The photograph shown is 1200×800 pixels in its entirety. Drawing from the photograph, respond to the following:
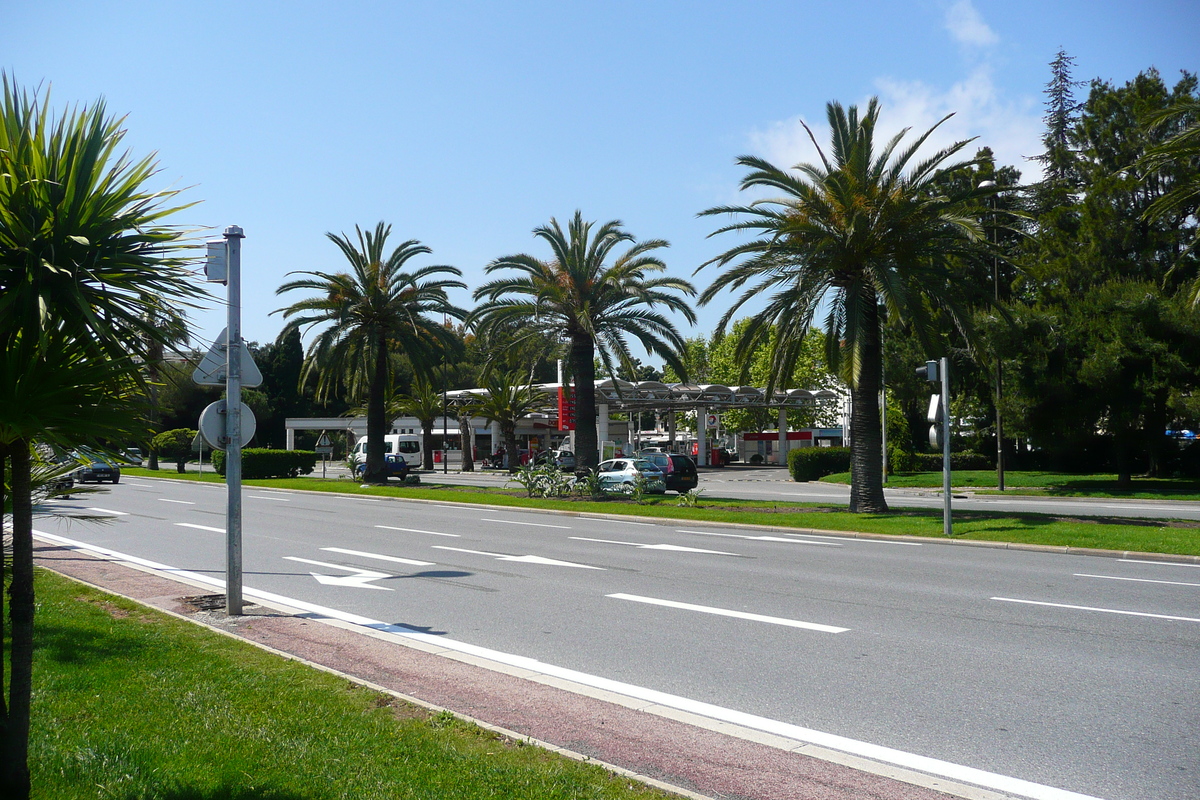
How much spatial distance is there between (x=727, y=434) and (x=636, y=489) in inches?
2360

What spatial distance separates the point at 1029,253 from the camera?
137 feet

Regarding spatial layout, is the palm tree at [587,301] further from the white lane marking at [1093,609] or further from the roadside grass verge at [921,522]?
the white lane marking at [1093,609]

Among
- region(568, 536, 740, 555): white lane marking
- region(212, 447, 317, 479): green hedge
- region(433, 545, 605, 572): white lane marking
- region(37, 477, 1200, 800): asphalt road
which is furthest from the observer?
region(212, 447, 317, 479): green hedge

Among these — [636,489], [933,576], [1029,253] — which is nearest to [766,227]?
[636,489]

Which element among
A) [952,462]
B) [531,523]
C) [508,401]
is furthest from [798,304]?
[508,401]

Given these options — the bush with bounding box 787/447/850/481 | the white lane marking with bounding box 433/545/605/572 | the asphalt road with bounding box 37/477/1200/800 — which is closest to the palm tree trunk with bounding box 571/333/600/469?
the asphalt road with bounding box 37/477/1200/800

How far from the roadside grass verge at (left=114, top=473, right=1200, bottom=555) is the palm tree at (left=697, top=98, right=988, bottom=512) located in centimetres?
200

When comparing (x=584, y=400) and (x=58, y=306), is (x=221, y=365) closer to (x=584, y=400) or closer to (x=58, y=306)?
(x=58, y=306)

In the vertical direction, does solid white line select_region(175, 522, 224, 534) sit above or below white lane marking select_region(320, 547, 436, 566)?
below

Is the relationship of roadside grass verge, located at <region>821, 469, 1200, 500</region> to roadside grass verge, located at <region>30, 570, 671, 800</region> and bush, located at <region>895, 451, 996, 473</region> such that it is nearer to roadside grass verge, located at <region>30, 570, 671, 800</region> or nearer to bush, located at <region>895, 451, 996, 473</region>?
bush, located at <region>895, 451, 996, 473</region>

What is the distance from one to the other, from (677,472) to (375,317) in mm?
13141

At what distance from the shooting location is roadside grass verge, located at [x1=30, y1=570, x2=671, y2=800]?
169 inches

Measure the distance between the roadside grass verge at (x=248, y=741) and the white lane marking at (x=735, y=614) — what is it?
4281mm

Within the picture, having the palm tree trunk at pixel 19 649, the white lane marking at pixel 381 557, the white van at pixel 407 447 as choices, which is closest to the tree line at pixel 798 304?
the palm tree trunk at pixel 19 649
